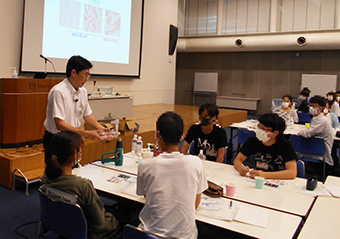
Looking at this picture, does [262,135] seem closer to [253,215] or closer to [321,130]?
[253,215]

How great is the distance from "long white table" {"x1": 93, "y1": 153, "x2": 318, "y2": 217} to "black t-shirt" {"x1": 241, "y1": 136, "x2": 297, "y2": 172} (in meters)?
0.19

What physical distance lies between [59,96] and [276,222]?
1.99 metres

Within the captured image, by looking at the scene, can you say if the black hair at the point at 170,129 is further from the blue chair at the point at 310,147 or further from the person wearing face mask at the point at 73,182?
the blue chair at the point at 310,147

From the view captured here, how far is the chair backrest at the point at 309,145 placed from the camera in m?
4.16

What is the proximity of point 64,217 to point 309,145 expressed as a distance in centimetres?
347

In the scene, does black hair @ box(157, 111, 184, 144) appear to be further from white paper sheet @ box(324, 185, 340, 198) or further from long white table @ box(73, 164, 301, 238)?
white paper sheet @ box(324, 185, 340, 198)

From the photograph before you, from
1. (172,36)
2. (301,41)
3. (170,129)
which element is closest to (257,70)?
(301,41)

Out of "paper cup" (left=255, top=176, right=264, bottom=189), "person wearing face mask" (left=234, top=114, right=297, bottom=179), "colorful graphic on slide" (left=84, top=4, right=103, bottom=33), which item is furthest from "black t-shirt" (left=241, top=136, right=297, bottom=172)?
"colorful graphic on slide" (left=84, top=4, right=103, bottom=33)

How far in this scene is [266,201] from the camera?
2033 mm

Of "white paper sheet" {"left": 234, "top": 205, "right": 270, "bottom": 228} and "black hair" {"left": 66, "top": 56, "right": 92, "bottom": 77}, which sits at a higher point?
"black hair" {"left": 66, "top": 56, "right": 92, "bottom": 77}

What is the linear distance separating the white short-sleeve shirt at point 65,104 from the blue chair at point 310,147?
2.86 m

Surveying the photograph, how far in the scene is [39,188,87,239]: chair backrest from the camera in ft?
5.64

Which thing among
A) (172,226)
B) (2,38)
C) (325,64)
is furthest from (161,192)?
(325,64)

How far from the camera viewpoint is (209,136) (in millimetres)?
3283
